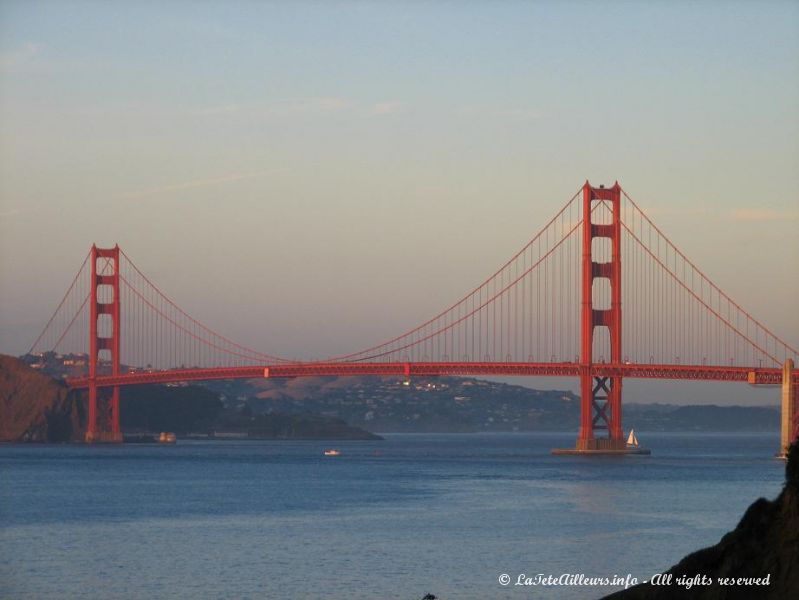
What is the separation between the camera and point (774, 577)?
1508cm

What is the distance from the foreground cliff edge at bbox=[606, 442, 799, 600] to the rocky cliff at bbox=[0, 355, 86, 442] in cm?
8373

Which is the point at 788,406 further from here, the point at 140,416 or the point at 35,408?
the point at 140,416

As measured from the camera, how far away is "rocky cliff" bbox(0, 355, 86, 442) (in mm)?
98312

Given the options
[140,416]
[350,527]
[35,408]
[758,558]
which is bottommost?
[350,527]

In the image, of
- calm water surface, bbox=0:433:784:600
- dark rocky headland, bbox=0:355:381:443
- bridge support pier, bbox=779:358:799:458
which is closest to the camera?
calm water surface, bbox=0:433:784:600

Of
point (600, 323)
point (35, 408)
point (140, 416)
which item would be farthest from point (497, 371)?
point (140, 416)

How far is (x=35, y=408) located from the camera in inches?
3959

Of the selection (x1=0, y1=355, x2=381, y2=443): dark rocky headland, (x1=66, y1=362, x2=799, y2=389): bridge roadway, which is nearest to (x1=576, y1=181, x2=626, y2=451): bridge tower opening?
(x1=66, y1=362, x2=799, y2=389): bridge roadway

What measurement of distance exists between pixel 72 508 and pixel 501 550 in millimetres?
15687

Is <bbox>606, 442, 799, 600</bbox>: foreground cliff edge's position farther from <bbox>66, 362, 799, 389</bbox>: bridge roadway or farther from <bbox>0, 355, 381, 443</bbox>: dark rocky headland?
<bbox>0, 355, 381, 443</bbox>: dark rocky headland

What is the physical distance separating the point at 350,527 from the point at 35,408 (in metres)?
68.1

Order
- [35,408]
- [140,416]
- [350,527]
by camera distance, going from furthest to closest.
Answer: [140,416]
[35,408]
[350,527]

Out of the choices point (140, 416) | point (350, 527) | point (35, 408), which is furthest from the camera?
point (140, 416)

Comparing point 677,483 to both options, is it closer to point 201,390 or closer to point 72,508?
point 72,508
